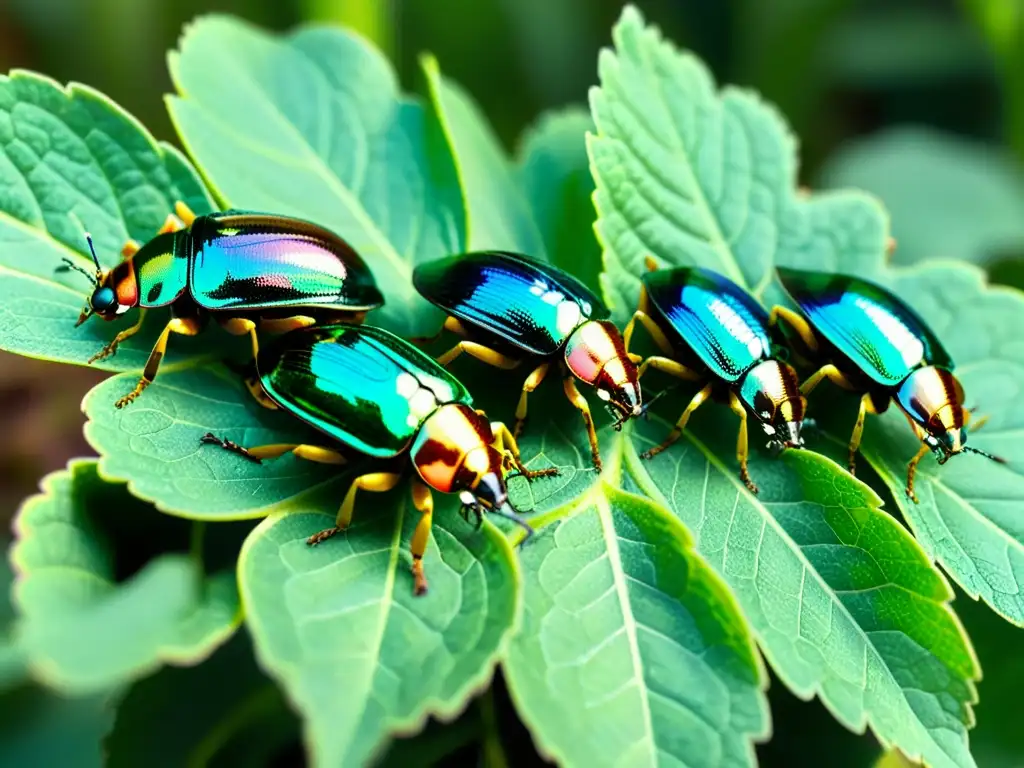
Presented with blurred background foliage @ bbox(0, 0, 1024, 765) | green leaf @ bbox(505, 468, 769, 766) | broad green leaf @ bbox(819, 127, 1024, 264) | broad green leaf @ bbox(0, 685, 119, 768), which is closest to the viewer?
green leaf @ bbox(505, 468, 769, 766)

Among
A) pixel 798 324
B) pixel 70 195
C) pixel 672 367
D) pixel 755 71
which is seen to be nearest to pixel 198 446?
pixel 70 195

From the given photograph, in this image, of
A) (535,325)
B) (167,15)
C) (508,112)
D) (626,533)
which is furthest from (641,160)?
(167,15)

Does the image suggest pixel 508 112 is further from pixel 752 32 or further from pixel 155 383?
pixel 155 383

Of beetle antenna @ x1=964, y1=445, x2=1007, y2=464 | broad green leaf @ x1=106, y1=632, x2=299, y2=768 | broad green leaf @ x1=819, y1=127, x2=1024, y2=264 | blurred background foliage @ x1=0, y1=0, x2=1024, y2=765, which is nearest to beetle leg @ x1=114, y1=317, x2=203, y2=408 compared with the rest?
broad green leaf @ x1=106, y1=632, x2=299, y2=768

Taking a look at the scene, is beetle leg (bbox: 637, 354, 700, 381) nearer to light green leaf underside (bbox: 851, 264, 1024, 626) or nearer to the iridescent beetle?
the iridescent beetle

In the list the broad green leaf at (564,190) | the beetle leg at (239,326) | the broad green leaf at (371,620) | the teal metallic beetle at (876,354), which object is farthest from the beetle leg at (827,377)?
the beetle leg at (239,326)
